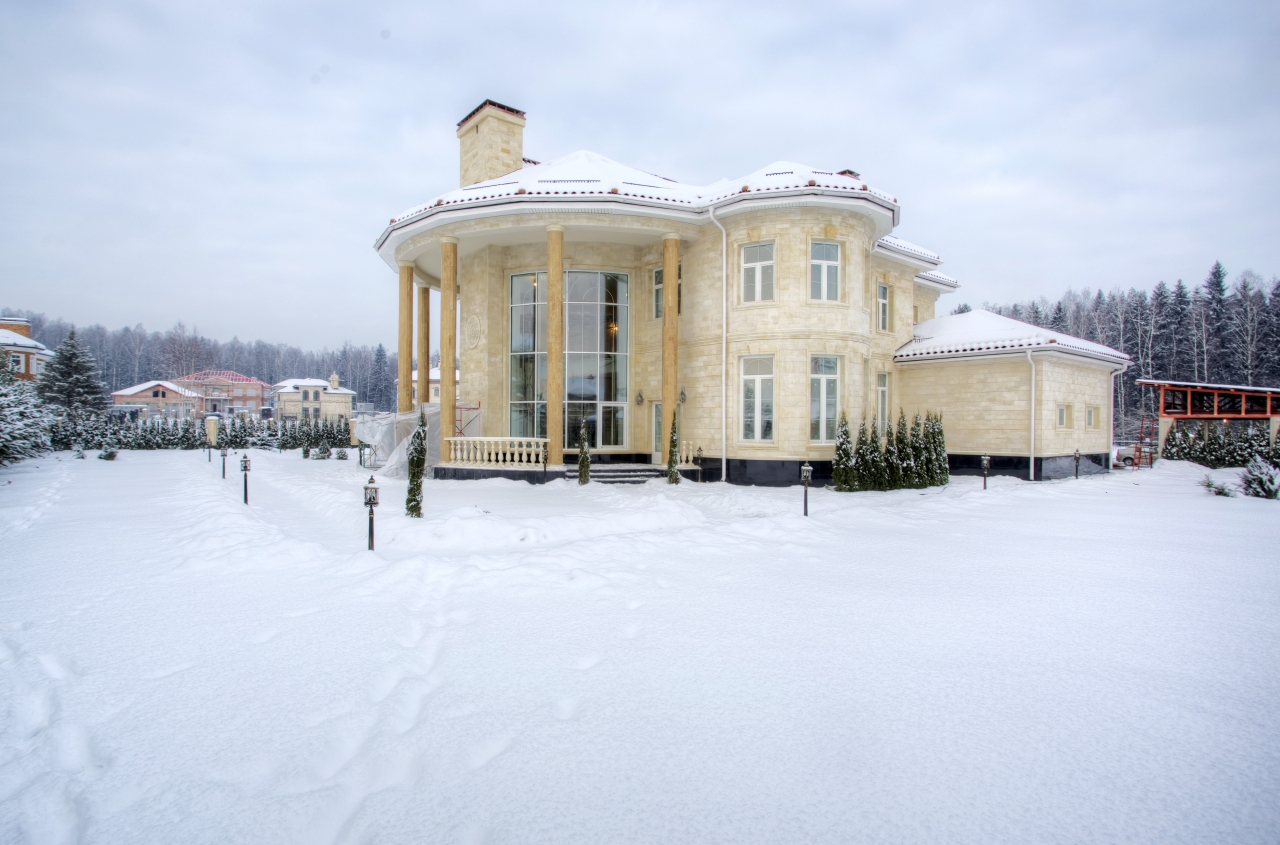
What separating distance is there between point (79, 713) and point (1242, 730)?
6.07 metres

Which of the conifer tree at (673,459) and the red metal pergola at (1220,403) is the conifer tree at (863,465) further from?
the red metal pergola at (1220,403)

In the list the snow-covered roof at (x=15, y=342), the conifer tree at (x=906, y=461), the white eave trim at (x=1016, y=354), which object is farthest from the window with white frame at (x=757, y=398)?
the snow-covered roof at (x=15, y=342)

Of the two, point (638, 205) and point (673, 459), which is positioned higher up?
point (638, 205)

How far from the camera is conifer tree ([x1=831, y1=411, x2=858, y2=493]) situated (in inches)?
558

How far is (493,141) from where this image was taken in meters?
19.5

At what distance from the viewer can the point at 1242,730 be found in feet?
10.3

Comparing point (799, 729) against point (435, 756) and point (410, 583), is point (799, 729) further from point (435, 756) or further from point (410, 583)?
point (410, 583)

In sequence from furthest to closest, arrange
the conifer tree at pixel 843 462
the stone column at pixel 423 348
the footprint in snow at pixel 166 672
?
the stone column at pixel 423 348
the conifer tree at pixel 843 462
the footprint in snow at pixel 166 672

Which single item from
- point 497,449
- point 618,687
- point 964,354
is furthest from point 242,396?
point 618,687

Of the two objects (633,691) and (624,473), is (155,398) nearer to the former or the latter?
(624,473)

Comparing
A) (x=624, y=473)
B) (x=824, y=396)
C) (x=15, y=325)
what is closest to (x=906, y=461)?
(x=824, y=396)

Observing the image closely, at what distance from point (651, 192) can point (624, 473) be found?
708 cm

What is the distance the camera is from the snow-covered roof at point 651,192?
14.5m

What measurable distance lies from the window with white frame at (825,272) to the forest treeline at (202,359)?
65873 mm
